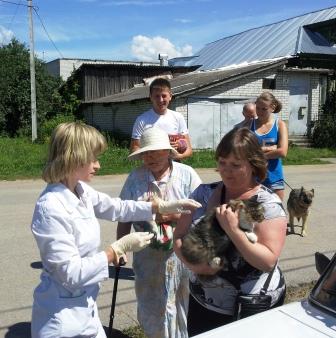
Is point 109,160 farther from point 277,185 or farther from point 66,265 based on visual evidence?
point 66,265

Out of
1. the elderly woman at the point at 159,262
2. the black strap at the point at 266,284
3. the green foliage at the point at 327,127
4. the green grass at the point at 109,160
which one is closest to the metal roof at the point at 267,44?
the green foliage at the point at 327,127

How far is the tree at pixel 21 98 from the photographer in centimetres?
3155

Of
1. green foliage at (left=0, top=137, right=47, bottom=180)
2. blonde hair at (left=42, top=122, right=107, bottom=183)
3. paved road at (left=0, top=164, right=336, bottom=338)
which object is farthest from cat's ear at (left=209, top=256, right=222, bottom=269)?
green foliage at (left=0, top=137, right=47, bottom=180)

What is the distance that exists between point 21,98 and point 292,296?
1144 inches

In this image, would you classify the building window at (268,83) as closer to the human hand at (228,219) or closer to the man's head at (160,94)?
the man's head at (160,94)

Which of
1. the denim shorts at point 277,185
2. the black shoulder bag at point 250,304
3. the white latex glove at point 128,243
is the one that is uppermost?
→ the white latex glove at point 128,243

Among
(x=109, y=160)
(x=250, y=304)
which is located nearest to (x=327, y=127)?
(x=109, y=160)

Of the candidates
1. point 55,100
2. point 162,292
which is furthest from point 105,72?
point 162,292

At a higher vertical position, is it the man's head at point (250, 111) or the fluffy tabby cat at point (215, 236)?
the man's head at point (250, 111)

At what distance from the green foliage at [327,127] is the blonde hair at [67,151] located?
2211 centimetres

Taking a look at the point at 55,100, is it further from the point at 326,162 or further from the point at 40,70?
the point at 326,162

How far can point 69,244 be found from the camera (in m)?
2.38

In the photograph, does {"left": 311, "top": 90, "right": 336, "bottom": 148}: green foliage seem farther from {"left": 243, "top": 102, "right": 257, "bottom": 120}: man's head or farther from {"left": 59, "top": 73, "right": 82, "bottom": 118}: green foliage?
{"left": 243, "top": 102, "right": 257, "bottom": 120}: man's head

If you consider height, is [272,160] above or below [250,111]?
below
